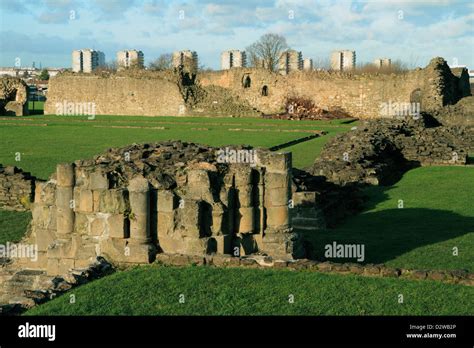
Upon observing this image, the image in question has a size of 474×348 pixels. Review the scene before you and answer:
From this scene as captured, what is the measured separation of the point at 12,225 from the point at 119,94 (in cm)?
4121

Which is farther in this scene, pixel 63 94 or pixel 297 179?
pixel 63 94

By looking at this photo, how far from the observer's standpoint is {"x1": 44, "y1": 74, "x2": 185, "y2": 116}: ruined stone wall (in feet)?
172

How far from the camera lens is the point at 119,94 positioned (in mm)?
54156

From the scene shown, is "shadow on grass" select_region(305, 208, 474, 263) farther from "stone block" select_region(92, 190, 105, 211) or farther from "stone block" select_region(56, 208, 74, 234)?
"stone block" select_region(56, 208, 74, 234)

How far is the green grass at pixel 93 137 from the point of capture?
22.6 meters

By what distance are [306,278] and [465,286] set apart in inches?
68.8

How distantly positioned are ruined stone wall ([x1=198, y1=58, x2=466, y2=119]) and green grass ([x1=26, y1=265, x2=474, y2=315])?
3355 centimetres

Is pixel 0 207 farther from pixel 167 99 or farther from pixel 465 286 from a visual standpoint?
pixel 167 99

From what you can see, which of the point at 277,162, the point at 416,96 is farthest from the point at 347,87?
the point at 277,162

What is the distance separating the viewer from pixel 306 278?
8.30m
